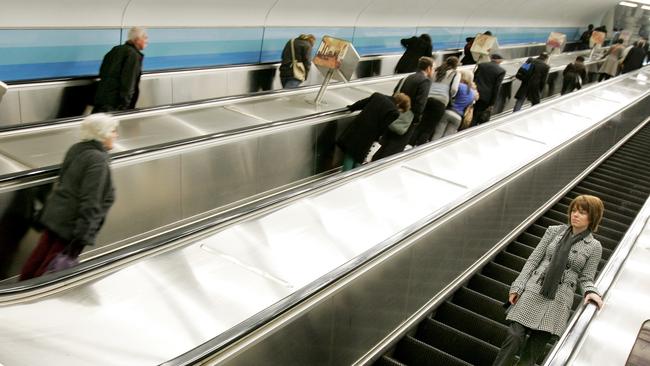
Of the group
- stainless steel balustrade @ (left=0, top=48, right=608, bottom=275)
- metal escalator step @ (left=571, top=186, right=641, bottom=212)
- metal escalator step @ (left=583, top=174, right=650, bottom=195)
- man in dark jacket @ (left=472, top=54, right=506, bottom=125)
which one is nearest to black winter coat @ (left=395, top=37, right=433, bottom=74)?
man in dark jacket @ (left=472, top=54, right=506, bottom=125)

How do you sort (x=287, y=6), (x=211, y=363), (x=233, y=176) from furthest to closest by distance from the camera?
1. (x=287, y=6)
2. (x=233, y=176)
3. (x=211, y=363)

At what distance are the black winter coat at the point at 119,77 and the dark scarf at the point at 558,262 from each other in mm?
5188

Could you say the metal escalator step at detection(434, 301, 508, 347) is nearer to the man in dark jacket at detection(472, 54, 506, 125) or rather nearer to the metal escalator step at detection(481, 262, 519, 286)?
the metal escalator step at detection(481, 262, 519, 286)

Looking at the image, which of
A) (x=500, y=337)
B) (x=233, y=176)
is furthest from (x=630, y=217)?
(x=233, y=176)

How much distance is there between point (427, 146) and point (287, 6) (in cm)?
801

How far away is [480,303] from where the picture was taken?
5625 millimetres

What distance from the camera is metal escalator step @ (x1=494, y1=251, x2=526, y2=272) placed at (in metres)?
6.62

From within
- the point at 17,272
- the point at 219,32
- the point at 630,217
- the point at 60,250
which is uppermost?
the point at 219,32

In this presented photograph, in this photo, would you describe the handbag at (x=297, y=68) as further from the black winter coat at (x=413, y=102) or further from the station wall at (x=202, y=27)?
the black winter coat at (x=413, y=102)

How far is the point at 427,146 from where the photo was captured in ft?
22.7

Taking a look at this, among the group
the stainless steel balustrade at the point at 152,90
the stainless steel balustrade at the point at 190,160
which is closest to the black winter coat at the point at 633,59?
the stainless steel balustrade at the point at 152,90

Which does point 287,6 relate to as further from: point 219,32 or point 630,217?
point 630,217

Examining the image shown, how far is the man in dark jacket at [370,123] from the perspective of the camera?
23.7 ft

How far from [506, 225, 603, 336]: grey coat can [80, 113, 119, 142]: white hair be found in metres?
2.77
